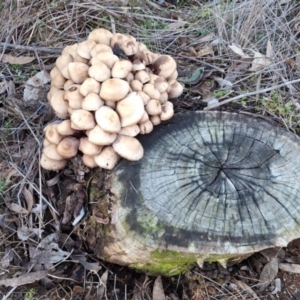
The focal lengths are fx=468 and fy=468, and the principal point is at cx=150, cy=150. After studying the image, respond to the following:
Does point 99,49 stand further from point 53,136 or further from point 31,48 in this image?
point 31,48

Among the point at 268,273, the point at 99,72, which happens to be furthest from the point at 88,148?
the point at 268,273

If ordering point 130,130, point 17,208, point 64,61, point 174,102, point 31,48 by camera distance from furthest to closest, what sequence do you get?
point 31,48 → point 174,102 → point 17,208 → point 64,61 → point 130,130

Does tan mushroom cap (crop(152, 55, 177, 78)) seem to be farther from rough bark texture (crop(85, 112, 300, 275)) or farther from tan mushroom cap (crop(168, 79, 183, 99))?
rough bark texture (crop(85, 112, 300, 275))

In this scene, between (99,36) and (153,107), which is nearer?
(153,107)

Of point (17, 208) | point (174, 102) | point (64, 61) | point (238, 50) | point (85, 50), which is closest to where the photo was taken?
point (85, 50)

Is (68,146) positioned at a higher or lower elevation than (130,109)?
lower

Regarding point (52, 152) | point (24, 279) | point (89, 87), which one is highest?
point (89, 87)

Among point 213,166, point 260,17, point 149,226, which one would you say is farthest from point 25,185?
point 260,17
